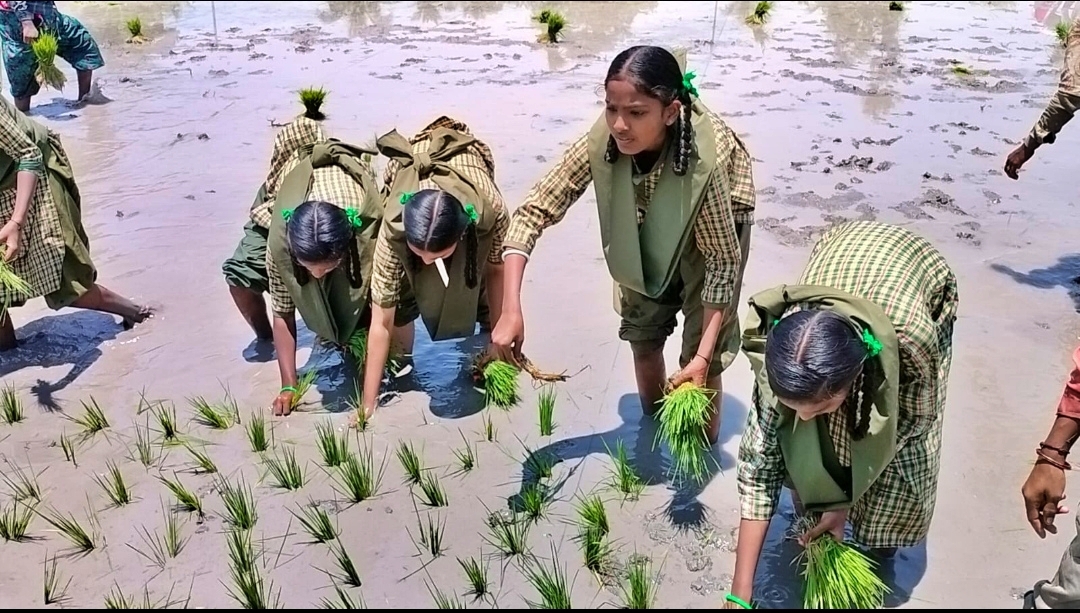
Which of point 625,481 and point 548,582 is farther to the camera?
point 625,481

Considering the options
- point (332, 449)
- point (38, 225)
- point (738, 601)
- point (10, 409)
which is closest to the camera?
point (738, 601)

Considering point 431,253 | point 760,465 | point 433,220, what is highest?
point 433,220

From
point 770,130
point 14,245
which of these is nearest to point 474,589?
point 14,245

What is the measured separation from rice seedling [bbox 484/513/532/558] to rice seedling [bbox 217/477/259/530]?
2.59 feet

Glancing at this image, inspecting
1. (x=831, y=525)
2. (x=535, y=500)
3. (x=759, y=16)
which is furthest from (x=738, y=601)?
(x=759, y=16)

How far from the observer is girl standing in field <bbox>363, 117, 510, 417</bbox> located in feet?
10.6

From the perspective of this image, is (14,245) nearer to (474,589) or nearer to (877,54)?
(474,589)

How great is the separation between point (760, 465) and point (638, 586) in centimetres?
56

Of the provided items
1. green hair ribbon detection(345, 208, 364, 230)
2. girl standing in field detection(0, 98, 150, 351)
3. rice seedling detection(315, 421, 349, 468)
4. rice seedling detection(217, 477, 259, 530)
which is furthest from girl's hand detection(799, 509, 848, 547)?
girl standing in field detection(0, 98, 150, 351)

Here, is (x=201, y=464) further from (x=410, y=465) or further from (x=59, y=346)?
(x=59, y=346)

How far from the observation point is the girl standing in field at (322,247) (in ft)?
10.9

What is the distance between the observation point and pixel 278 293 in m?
3.64

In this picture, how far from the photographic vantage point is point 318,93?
21.9 feet

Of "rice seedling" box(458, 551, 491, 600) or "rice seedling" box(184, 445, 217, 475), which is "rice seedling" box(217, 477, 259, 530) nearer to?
"rice seedling" box(184, 445, 217, 475)
